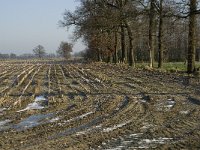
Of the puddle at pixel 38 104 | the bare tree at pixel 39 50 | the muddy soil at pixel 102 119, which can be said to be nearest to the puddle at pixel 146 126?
the muddy soil at pixel 102 119

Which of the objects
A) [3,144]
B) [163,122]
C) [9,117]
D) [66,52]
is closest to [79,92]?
[9,117]

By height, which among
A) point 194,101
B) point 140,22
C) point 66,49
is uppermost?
point 140,22

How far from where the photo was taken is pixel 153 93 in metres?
18.3

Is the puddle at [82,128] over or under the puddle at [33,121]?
over

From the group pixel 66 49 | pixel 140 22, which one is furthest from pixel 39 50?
pixel 140 22

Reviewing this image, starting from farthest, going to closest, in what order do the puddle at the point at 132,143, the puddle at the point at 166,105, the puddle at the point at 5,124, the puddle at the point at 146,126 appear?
1. the puddle at the point at 166,105
2. the puddle at the point at 5,124
3. the puddle at the point at 146,126
4. the puddle at the point at 132,143

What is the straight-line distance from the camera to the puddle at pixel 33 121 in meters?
11.4

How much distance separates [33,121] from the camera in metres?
12.1

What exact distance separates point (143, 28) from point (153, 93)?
2520 centimetres

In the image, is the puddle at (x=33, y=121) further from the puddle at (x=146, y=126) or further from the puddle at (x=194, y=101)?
the puddle at (x=194, y=101)

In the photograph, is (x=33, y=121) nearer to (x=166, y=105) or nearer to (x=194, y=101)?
(x=166, y=105)

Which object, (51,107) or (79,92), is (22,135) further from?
(79,92)

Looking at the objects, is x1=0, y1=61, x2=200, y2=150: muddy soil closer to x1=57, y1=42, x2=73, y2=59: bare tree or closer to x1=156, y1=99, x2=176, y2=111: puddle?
x1=156, y1=99, x2=176, y2=111: puddle

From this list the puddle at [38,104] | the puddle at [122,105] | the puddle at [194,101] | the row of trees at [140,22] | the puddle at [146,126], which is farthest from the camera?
the row of trees at [140,22]
